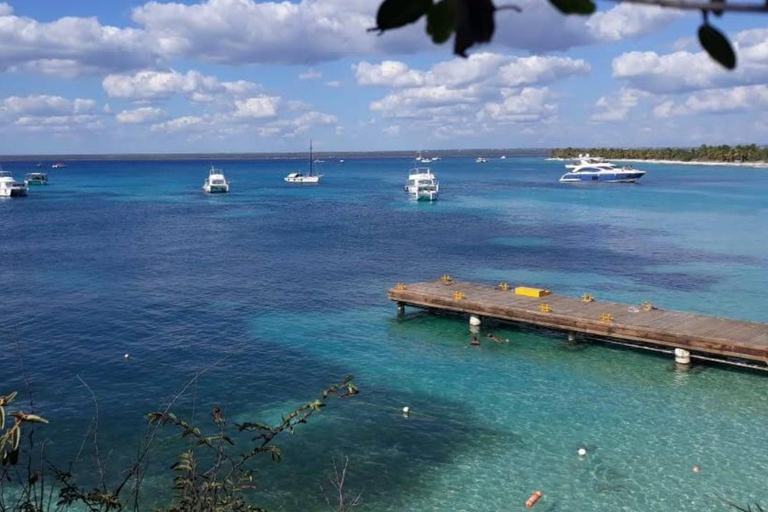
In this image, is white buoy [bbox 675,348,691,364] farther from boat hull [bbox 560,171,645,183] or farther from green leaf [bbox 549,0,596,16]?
boat hull [bbox 560,171,645,183]

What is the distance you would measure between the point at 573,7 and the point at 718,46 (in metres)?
0.46

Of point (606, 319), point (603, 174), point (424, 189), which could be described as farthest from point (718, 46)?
point (603, 174)

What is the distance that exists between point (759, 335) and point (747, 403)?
435 cm

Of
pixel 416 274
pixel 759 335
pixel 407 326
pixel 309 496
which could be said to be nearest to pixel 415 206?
pixel 416 274

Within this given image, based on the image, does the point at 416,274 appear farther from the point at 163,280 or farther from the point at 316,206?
the point at 316,206

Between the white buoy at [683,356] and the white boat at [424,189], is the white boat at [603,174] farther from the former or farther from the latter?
the white buoy at [683,356]

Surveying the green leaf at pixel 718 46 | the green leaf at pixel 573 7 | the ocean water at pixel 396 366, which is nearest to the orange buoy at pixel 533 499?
the ocean water at pixel 396 366

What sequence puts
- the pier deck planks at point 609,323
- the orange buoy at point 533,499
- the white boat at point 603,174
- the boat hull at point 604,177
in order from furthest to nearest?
the white boat at point 603,174 < the boat hull at point 604,177 < the pier deck planks at point 609,323 < the orange buoy at point 533,499

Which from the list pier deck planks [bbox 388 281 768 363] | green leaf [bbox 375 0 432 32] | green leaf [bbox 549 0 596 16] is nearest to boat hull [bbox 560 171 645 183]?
pier deck planks [bbox 388 281 768 363]

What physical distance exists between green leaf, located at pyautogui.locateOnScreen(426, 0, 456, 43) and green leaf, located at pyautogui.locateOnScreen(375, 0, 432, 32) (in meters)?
0.03

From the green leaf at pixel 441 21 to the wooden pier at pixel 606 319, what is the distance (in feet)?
90.1

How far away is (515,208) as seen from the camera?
3716 inches

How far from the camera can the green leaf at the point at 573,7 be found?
2.00 metres

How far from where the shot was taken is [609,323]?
29.4m
